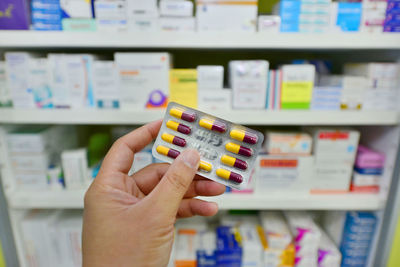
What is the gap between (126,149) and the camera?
0.56 meters

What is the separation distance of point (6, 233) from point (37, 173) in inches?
10.5

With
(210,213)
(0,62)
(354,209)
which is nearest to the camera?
(210,213)

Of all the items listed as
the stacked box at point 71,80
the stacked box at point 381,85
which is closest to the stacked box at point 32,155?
the stacked box at point 71,80

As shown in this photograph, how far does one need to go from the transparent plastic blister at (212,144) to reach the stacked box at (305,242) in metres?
0.56

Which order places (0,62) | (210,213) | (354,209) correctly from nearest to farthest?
(210,213), (0,62), (354,209)

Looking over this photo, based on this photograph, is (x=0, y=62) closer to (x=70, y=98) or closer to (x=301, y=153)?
(x=70, y=98)

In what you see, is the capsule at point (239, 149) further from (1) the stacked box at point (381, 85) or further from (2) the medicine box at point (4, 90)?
(2) the medicine box at point (4, 90)

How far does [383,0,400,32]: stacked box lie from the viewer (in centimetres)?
75

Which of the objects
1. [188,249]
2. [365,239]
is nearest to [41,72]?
[188,249]

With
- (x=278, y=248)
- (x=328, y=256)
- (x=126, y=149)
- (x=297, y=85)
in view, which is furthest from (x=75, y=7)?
(x=328, y=256)

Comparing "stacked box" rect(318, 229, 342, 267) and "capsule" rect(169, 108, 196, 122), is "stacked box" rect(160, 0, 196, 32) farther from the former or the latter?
"stacked box" rect(318, 229, 342, 267)

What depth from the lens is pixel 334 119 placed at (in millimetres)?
792

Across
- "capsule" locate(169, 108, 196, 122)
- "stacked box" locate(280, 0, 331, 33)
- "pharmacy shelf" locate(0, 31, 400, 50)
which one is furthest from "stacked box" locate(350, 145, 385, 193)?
"capsule" locate(169, 108, 196, 122)

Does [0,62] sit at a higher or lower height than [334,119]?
higher
